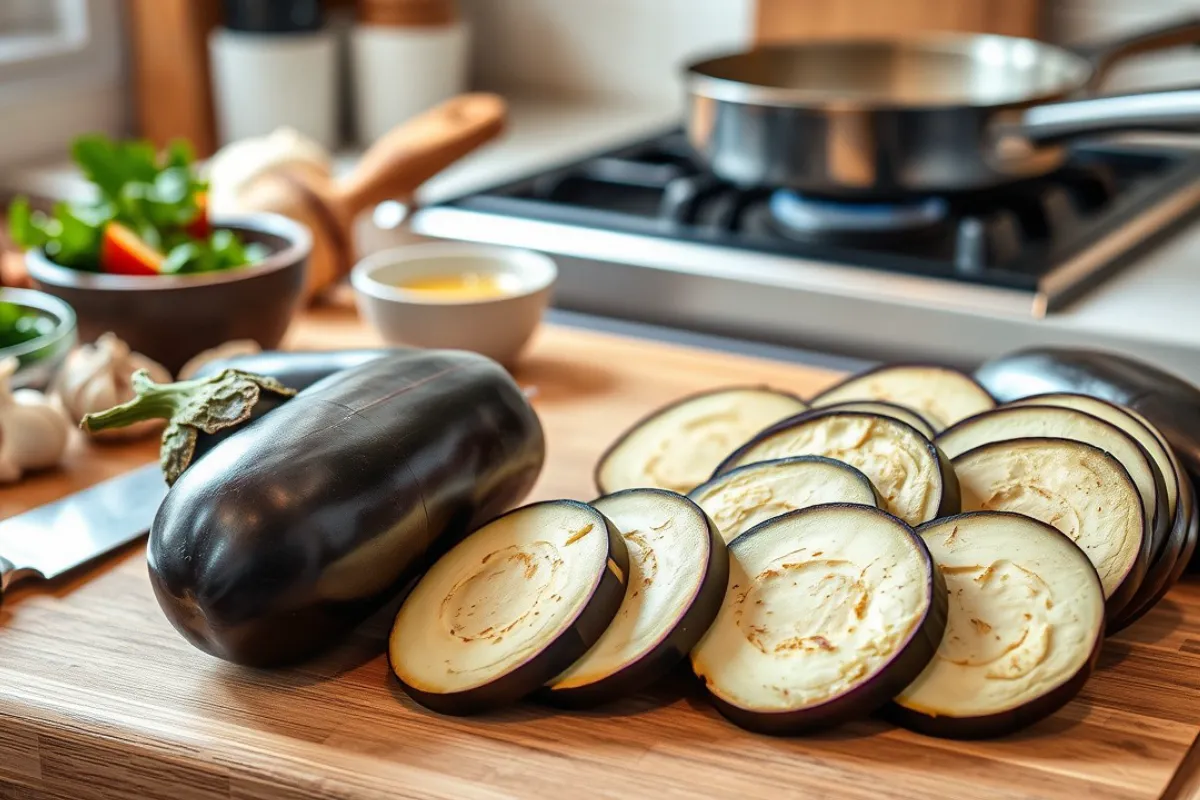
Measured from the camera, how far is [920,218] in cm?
148

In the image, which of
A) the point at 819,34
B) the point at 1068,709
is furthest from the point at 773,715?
the point at 819,34

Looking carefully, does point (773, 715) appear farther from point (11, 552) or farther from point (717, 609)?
point (11, 552)

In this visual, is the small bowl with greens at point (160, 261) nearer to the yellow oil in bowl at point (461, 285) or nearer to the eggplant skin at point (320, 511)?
the yellow oil in bowl at point (461, 285)

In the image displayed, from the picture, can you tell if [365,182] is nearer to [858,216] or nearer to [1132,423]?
[858,216]

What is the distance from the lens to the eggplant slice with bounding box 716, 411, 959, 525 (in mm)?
838

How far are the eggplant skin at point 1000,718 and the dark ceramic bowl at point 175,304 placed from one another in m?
0.69

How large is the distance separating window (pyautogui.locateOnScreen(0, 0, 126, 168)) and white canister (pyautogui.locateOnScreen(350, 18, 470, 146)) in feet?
1.19

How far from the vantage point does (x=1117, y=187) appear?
1.69 metres

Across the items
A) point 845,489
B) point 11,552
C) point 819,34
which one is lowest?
point 11,552

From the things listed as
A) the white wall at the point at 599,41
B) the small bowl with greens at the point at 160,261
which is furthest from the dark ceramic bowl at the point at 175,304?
the white wall at the point at 599,41

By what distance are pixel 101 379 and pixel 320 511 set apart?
414 mm

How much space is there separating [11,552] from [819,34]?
4.47 feet

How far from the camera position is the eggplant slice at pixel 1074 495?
798 mm

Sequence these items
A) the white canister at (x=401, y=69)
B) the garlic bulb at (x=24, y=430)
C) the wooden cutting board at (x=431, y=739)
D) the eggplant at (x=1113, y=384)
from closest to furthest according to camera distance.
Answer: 1. the wooden cutting board at (x=431, y=739)
2. the eggplant at (x=1113, y=384)
3. the garlic bulb at (x=24, y=430)
4. the white canister at (x=401, y=69)
